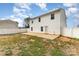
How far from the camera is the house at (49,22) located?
3.31 meters

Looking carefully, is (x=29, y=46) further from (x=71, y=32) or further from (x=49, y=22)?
(x=71, y=32)

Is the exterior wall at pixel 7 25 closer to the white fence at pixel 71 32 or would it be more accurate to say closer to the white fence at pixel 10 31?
the white fence at pixel 10 31

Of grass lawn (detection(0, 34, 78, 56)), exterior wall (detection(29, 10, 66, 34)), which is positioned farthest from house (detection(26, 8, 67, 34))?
grass lawn (detection(0, 34, 78, 56))

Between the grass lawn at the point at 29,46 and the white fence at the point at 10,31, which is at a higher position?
the white fence at the point at 10,31

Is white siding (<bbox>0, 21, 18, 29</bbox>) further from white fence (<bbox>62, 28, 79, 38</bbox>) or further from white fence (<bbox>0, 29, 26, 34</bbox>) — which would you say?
white fence (<bbox>62, 28, 79, 38</bbox>)

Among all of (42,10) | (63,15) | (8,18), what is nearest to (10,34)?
(8,18)

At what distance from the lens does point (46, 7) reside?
3.34m

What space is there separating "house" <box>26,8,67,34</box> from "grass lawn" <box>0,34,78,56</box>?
0.14 metres

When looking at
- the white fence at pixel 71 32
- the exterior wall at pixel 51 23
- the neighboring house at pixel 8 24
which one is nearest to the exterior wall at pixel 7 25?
the neighboring house at pixel 8 24

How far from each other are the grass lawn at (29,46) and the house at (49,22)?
0.44 ft

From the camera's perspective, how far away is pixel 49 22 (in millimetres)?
3357

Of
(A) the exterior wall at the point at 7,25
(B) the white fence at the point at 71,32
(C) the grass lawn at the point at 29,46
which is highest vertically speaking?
(A) the exterior wall at the point at 7,25

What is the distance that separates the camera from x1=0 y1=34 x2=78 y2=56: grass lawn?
3285 millimetres

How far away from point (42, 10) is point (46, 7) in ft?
0.27
